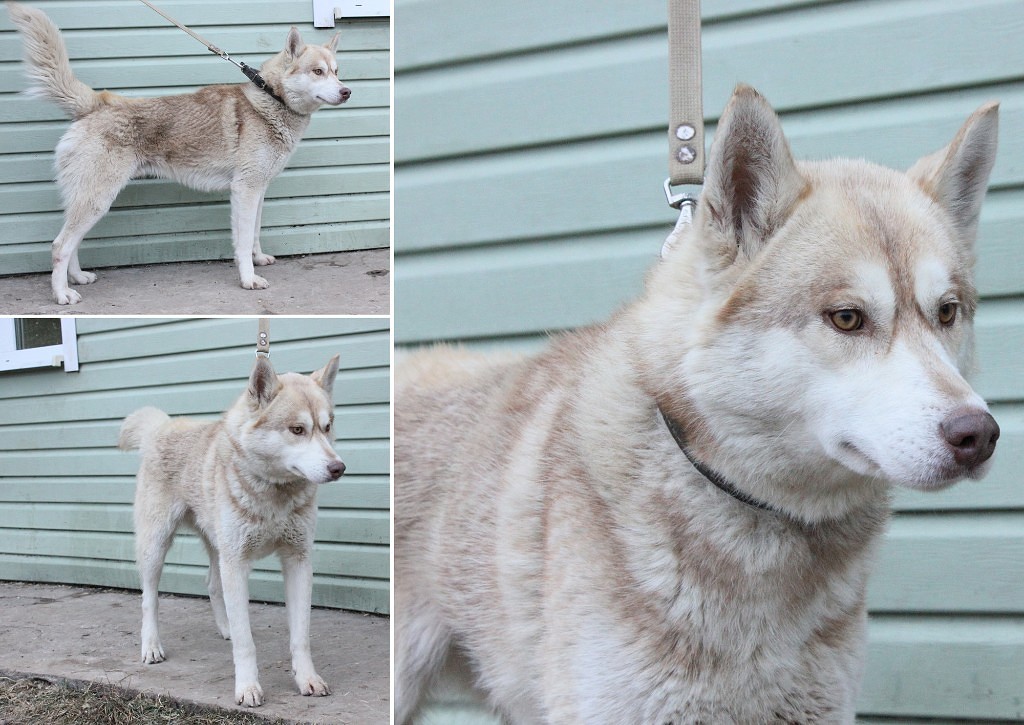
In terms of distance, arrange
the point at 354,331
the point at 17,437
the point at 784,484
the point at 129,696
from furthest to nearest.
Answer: the point at 17,437, the point at 354,331, the point at 129,696, the point at 784,484

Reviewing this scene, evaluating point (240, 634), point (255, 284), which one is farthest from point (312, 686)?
point (255, 284)

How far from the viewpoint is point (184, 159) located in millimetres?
4688

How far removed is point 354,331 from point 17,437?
3.27 m

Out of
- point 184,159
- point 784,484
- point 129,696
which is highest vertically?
point 184,159

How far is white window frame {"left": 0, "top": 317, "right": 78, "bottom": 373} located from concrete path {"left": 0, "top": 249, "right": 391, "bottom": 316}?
2.58ft

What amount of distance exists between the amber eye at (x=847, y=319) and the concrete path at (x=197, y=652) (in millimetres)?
2594

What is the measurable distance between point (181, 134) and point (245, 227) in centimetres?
63

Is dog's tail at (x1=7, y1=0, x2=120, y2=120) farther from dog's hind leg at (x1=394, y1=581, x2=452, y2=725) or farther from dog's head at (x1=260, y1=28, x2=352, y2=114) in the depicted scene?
dog's hind leg at (x1=394, y1=581, x2=452, y2=725)

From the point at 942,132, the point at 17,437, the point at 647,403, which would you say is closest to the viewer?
the point at 647,403

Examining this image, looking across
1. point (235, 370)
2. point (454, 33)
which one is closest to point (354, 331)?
point (235, 370)

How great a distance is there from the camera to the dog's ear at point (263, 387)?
3627 millimetres

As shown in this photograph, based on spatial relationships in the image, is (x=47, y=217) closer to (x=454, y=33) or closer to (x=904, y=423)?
(x=454, y=33)

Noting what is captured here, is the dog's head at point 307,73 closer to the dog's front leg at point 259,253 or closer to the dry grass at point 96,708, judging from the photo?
the dog's front leg at point 259,253

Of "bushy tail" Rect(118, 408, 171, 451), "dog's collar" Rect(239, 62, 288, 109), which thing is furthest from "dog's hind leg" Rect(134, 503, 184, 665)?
"dog's collar" Rect(239, 62, 288, 109)
